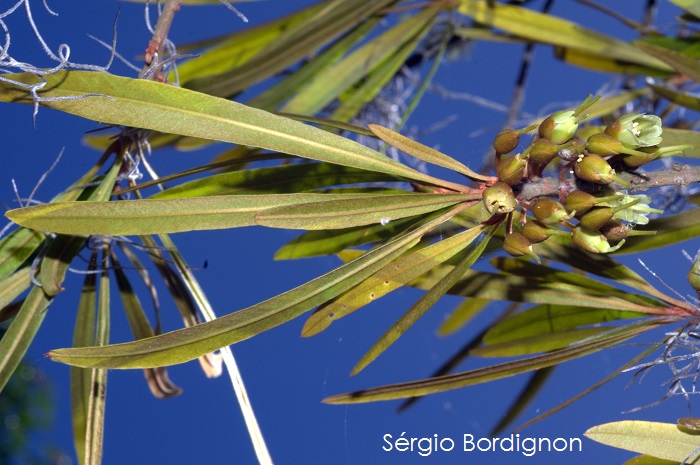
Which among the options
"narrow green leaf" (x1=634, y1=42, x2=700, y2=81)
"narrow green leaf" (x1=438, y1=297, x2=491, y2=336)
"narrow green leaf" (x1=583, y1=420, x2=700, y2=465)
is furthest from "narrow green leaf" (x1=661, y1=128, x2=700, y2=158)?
"narrow green leaf" (x1=438, y1=297, x2=491, y2=336)

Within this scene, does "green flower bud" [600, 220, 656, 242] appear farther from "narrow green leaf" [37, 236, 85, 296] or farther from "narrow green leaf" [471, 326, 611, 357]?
"narrow green leaf" [37, 236, 85, 296]

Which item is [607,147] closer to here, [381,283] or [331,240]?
[381,283]

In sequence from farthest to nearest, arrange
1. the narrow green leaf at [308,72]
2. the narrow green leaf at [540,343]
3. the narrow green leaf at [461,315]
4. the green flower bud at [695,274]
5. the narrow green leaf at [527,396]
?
the narrow green leaf at [461,315] < the narrow green leaf at [527,396] < the narrow green leaf at [308,72] < the narrow green leaf at [540,343] < the green flower bud at [695,274]

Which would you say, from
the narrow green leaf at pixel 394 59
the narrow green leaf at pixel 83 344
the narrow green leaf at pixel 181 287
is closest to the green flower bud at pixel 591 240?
the narrow green leaf at pixel 181 287

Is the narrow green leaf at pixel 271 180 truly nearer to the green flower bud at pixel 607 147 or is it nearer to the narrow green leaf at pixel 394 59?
the green flower bud at pixel 607 147

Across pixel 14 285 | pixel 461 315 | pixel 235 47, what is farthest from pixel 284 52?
pixel 461 315
